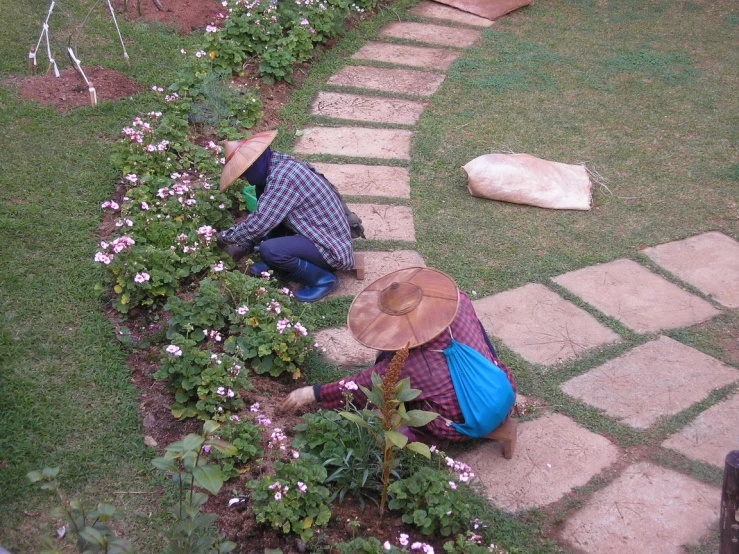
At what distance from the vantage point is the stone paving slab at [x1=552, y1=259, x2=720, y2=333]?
4.53 metres

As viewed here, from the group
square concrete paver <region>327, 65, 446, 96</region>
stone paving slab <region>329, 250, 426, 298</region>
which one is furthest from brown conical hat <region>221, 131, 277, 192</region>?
square concrete paver <region>327, 65, 446, 96</region>

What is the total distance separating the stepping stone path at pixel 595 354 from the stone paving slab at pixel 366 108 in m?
0.02

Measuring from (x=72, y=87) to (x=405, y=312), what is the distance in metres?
4.11

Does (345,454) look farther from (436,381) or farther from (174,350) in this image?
(174,350)

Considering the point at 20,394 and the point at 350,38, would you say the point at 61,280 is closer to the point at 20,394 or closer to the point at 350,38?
the point at 20,394

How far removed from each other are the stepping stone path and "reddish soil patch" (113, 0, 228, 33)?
174 centimetres

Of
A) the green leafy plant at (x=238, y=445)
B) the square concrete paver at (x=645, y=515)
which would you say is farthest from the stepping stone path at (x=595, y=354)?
the green leafy plant at (x=238, y=445)

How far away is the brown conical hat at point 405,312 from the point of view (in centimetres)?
338

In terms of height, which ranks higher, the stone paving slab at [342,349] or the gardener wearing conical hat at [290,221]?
the gardener wearing conical hat at [290,221]

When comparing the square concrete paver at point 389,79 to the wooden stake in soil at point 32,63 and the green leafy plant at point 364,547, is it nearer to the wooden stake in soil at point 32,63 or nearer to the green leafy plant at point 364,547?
the wooden stake in soil at point 32,63

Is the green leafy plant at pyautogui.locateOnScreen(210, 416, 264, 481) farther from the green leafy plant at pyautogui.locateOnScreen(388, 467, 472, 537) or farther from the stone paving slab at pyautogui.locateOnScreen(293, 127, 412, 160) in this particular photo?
the stone paving slab at pyautogui.locateOnScreen(293, 127, 412, 160)

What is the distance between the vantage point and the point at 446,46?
26.0ft

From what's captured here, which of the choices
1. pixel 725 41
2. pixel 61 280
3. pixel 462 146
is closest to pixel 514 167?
pixel 462 146

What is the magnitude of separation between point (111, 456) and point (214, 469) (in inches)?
51.6
